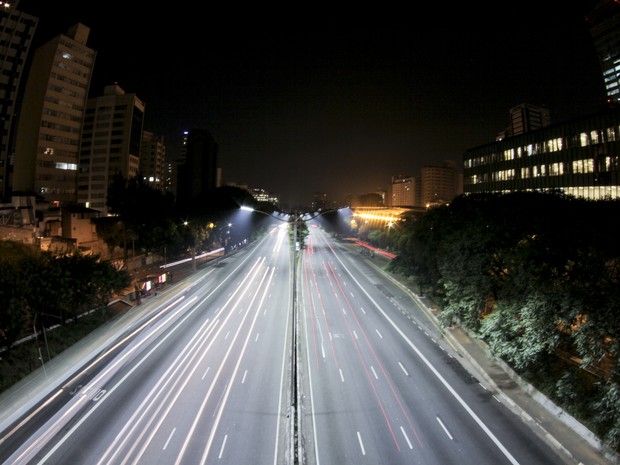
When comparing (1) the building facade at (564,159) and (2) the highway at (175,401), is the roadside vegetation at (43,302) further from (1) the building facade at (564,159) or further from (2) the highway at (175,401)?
(1) the building facade at (564,159)

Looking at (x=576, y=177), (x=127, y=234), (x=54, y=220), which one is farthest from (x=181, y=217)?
(x=576, y=177)

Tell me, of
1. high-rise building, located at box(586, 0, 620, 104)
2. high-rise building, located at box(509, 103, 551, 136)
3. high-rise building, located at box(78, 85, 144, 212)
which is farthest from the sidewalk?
high-rise building, located at box(509, 103, 551, 136)

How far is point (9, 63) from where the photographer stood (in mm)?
70688

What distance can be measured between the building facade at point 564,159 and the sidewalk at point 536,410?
114ft

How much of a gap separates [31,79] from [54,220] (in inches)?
1671

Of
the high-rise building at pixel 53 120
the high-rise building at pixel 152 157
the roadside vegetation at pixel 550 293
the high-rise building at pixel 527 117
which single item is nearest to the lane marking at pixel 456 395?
the roadside vegetation at pixel 550 293

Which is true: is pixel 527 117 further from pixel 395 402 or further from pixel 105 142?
pixel 395 402

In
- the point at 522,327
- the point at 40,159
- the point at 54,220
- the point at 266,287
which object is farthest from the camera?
the point at 40,159

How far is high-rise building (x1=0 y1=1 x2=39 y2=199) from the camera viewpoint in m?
69.0

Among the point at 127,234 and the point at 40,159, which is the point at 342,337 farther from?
the point at 40,159

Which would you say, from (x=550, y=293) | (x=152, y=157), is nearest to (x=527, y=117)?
(x=152, y=157)

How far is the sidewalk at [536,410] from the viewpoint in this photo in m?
14.0

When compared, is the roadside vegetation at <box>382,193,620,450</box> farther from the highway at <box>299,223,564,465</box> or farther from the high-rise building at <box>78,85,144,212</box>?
the high-rise building at <box>78,85,144,212</box>

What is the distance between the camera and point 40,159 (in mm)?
69250
